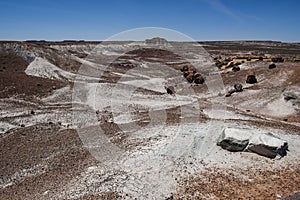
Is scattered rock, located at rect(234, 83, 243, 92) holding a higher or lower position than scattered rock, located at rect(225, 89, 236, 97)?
higher

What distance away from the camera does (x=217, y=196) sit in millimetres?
12359

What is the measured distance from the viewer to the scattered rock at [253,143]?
15.5 metres

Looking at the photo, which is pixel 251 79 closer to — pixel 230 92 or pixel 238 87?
pixel 238 87

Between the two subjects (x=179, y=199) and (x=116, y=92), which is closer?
(x=179, y=199)

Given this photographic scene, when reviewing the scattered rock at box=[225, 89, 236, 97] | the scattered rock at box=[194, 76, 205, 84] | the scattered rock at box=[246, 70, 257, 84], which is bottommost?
the scattered rock at box=[225, 89, 236, 97]

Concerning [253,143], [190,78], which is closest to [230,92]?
[190,78]

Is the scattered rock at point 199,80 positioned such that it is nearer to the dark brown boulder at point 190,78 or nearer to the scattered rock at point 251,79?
the dark brown boulder at point 190,78

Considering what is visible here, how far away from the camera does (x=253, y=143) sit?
15.8 metres

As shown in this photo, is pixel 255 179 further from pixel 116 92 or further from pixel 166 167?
pixel 116 92

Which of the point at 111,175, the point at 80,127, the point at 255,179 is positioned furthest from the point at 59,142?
the point at 255,179

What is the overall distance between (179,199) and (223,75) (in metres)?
36.0

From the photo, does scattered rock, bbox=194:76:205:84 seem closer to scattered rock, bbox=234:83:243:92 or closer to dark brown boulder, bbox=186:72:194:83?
dark brown boulder, bbox=186:72:194:83

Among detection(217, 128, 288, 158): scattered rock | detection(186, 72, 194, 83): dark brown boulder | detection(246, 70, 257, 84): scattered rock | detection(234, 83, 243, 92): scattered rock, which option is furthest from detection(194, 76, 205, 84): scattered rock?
detection(217, 128, 288, 158): scattered rock

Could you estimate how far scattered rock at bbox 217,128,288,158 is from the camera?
15523 millimetres
